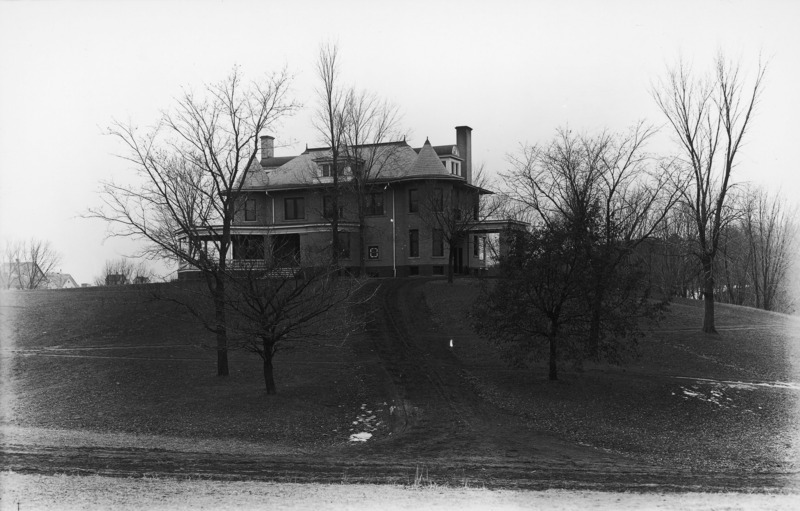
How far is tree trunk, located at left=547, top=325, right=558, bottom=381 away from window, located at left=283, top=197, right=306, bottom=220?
31.1 metres

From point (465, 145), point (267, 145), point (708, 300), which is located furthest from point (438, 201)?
point (267, 145)

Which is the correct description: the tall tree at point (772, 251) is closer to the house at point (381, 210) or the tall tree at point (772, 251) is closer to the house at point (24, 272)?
the house at point (381, 210)

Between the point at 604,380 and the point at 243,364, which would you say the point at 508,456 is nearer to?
the point at 604,380

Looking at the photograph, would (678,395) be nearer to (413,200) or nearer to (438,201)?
(438,201)

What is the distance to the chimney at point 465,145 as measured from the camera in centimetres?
5250

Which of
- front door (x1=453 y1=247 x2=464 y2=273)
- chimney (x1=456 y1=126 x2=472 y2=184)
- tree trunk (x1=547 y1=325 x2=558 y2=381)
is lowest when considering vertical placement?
tree trunk (x1=547 y1=325 x2=558 y2=381)

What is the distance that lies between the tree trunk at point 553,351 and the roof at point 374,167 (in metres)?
24.7

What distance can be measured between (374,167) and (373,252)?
686cm

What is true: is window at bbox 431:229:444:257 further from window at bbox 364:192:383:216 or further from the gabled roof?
window at bbox 364:192:383:216

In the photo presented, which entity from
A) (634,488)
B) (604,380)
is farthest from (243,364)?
(634,488)

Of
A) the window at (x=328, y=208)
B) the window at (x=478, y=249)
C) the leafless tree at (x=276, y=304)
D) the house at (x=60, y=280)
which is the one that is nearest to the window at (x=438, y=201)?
the window at (x=328, y=208)

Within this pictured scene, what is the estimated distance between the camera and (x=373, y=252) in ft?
158

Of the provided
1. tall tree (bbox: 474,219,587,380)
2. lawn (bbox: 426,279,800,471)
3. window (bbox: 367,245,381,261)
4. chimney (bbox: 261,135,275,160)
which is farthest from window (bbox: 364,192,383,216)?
Answer: tall tree (bbox: 474,219,587,380)

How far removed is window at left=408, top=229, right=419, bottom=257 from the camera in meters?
47.3
